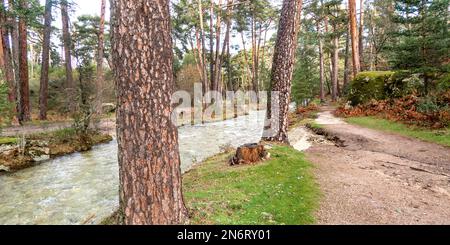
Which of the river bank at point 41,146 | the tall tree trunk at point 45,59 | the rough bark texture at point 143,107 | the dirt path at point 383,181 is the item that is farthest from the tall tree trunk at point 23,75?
the rough bark texture at point 143,107

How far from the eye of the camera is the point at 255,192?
17.1ft

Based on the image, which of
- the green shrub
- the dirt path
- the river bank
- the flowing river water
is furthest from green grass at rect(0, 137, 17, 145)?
the green shrub

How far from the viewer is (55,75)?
2919 centimetres

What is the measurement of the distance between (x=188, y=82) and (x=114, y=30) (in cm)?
3075

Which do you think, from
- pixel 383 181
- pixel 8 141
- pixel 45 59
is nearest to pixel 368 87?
pixel 383 181

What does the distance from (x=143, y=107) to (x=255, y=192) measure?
2.62 m

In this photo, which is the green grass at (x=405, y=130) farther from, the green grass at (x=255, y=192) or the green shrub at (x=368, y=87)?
the green grass at (x=255, y=192)

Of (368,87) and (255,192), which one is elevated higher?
(368,87)

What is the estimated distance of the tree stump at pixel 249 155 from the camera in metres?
6.98

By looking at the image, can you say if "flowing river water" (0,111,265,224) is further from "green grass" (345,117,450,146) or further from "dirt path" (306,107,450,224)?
"green grass" (345,117,450,146)

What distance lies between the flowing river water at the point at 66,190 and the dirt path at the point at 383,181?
3759 mm

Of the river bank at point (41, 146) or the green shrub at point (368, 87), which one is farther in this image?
the green shrub at point (368, 87)

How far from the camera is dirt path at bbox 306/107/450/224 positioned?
4.36 meters

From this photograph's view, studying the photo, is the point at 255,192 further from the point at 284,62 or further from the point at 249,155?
the point at 284,62
